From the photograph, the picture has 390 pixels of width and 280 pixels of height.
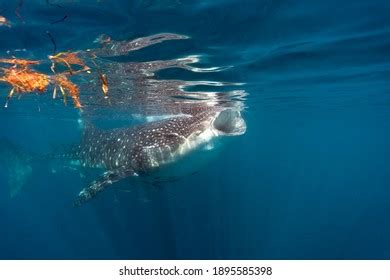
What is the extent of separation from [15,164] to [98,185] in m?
12.2

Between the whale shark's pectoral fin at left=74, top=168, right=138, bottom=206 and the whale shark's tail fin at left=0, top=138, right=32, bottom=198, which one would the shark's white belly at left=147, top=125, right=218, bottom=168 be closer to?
the whale shark's pectoral fin at left=74, top=168, right=138, bottom=206

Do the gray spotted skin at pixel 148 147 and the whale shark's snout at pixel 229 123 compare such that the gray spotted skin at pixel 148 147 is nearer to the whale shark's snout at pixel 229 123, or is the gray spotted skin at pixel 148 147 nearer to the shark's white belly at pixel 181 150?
the shark's white belly at pixel 181 150

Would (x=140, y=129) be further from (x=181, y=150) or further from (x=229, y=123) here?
(x=229, y=123)

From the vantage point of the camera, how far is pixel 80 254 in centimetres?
2458

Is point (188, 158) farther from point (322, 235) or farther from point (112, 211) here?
point (322, 235)

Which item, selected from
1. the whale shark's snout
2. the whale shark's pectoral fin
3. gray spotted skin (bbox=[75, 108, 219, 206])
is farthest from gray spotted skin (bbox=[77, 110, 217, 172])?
the whale shark's pectoral fin

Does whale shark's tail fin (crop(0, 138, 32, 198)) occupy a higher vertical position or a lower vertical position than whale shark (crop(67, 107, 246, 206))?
higher

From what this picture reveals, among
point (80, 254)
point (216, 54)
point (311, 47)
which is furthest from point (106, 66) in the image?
point (80, 254)

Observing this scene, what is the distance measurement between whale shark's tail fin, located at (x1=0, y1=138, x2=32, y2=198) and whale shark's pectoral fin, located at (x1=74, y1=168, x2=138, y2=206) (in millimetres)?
10984

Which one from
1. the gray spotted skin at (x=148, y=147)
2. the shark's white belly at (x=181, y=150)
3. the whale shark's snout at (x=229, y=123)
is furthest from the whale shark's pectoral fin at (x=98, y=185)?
the whale shark's snout at (x=229, y=123)

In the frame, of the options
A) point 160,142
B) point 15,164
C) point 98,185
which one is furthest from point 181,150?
point 15,164

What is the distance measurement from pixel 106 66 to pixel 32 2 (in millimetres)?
4769

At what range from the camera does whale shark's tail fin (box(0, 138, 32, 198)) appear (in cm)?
1920

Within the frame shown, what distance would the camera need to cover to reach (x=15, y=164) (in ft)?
64.7
